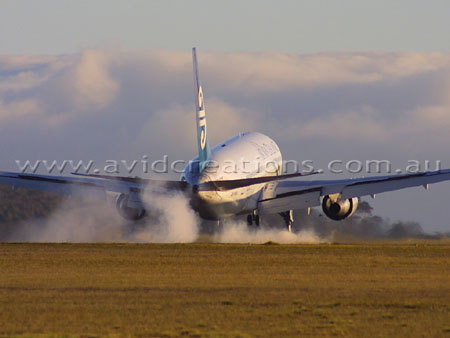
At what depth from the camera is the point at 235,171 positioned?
2382 inches

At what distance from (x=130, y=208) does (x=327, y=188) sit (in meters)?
11.3

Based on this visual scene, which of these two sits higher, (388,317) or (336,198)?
(336,198)

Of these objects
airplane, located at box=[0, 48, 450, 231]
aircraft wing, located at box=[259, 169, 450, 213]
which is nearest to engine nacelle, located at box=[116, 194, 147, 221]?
airplane, located at box=[0, 48, 450, 231]

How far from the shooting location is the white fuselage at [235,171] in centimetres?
5672

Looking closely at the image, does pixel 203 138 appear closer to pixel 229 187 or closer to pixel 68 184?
pixel 229 187

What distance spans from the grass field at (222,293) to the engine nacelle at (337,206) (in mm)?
14199

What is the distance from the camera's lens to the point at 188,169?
58.1m

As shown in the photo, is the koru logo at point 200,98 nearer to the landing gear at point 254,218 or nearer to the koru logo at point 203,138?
the koru logo at point 203,138

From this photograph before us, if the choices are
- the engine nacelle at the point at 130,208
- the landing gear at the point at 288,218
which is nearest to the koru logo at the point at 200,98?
the engine nacelle at the point at 130,208

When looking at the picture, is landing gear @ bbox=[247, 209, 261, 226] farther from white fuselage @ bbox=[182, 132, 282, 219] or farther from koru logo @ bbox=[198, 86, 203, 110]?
koru logo @ bbox=[198, 86, 203, 110]

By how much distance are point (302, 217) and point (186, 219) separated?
15815 millimetres

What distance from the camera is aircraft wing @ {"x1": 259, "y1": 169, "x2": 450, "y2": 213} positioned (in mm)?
59781

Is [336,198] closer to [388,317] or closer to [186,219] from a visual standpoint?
[186,219]

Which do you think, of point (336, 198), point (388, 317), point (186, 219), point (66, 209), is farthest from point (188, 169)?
point (388, 317)
